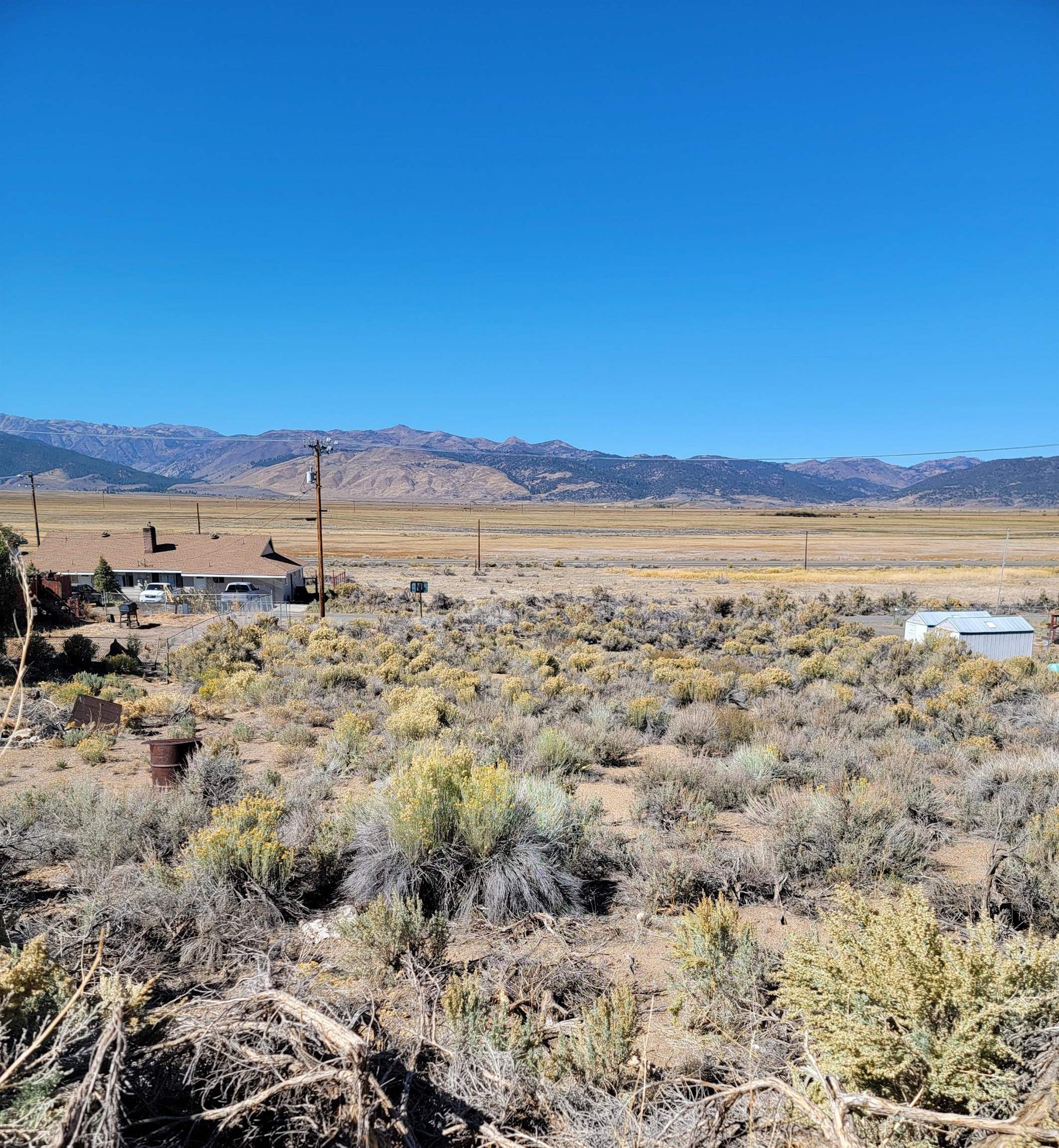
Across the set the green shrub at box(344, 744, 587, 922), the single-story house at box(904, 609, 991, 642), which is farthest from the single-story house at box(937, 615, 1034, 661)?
the green shrub at box(344, 744, 587, 922)

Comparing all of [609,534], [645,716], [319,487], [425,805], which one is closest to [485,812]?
[425,805]

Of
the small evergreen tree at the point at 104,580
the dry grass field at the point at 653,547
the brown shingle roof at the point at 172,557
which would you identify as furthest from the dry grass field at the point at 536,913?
the dry grass field at the point at 653,547

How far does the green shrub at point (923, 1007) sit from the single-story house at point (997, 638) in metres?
19.8

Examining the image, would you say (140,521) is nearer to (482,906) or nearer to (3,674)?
(3,674)

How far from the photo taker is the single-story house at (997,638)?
20.9 meters

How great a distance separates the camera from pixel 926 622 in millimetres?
23141

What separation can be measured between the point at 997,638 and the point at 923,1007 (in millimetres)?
21398

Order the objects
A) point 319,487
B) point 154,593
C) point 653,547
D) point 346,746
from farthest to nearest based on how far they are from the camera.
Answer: point 653,547 → point 154,593 → point 319,487 → point 346,746

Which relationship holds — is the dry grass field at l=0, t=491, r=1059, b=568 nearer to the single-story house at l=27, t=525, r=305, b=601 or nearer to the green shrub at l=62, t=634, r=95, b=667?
the single-story house at l=27, t=525, r=305, b=601

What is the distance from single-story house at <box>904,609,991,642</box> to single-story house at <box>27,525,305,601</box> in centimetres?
3086

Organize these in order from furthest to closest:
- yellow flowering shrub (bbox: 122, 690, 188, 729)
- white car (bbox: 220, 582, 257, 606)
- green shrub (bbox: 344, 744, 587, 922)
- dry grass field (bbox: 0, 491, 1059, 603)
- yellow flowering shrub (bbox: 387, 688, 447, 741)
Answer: dry grass field (bbox: 0, 491, 1059, 603) < white car (bbox: 220, 582, 257, 606) < yellow flowering shrub (bbox: 122, 690, 188, 729) < yellow flowering shrub (bbox: 387, 688, 447, 741) < green shrub (bbox: 344, 744, 587, 922)

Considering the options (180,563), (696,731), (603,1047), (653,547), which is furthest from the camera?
(653,547)

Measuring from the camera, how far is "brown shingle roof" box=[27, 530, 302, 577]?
137ft

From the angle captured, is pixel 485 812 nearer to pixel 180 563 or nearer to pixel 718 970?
pixel 718 970
